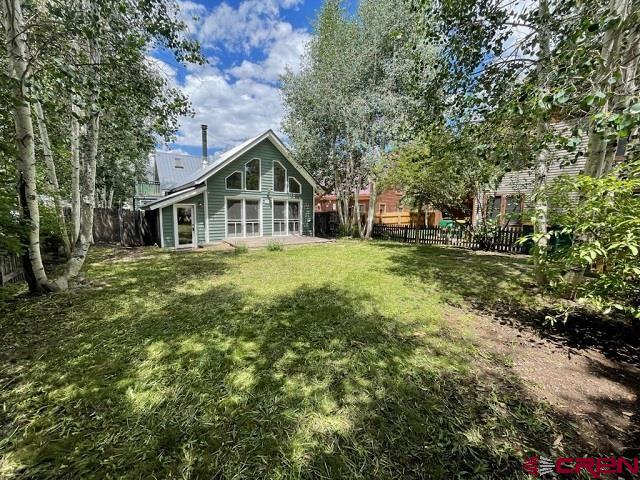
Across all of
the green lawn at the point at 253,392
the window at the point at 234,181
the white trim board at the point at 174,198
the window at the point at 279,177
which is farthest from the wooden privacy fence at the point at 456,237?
the white trim board at the point at 174,198

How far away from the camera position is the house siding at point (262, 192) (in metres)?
13.3

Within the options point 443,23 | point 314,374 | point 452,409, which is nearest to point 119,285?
point 314,374

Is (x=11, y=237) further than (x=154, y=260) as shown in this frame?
No

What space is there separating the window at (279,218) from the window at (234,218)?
206 centimetres

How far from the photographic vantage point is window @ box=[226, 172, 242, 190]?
13.6 metres

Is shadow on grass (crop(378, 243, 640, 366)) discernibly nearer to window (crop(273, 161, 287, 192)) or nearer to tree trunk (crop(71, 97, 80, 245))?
tree trunk (crop(71, 97, 80, 245))

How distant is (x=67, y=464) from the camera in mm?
1730

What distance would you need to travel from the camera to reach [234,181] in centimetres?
1380

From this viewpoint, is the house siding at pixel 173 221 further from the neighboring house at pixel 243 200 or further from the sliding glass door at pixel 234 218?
the sliding glass door at pixel 234 218

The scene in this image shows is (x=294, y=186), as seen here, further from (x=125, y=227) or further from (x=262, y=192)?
(x=125, y=227)

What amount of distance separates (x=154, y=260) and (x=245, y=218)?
6060mm

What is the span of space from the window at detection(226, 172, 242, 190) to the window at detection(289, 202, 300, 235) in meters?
3.28

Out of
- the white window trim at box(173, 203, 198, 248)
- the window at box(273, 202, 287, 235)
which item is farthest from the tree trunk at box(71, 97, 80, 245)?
the window at box(273, 202, 287, 235)

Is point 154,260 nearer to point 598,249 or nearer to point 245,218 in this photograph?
point 245,218
